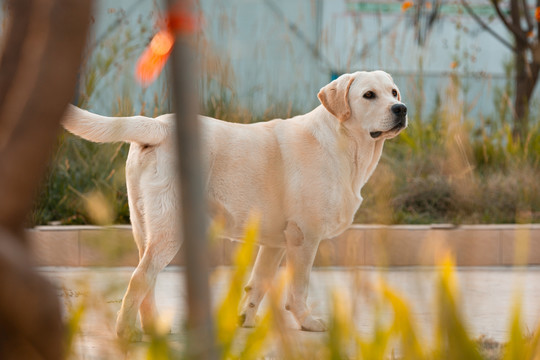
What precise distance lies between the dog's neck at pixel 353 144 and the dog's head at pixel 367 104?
0.04m

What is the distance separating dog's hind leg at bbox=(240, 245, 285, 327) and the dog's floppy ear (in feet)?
2.79

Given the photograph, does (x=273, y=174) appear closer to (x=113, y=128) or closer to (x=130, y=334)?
(x=113, y=128)

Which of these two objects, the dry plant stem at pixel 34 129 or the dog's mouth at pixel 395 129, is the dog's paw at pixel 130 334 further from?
the dog's mouth at pixel 395 129

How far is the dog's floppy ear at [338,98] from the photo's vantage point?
15.5ft

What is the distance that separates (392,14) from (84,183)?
24.8 feet

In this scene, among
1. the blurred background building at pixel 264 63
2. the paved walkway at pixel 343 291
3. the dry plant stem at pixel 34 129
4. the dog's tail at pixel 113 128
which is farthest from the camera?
the blurred background building at pixel 264 63

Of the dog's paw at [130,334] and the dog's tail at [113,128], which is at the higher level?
the dog's tail at [113,128]

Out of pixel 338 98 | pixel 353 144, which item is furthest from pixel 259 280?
pixel 338 98

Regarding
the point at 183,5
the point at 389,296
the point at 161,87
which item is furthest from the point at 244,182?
the point at 161,87

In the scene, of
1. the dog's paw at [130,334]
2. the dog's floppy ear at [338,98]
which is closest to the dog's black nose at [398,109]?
the dog's floppy ear at [338,98]

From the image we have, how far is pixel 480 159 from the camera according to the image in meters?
9.14

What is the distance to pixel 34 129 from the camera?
1.04 m

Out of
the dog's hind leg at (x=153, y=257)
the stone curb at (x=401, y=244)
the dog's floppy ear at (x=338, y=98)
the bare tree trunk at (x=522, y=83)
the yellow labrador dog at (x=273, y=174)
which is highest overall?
the bare tree trunk at (x=522, y=83)

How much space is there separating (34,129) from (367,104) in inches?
147
